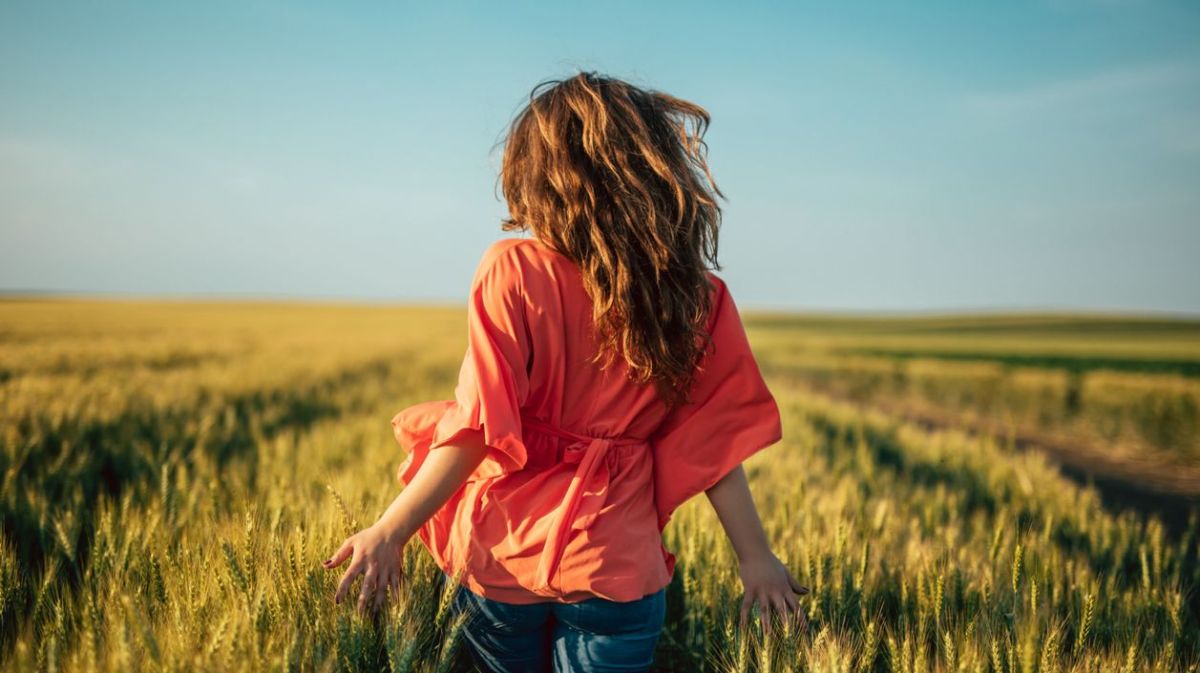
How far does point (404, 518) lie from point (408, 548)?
0.61 meters

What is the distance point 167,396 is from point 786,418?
19.3 ft

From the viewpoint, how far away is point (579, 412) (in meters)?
1.48

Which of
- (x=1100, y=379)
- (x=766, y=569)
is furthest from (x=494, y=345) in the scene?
(x=1100, y=379)

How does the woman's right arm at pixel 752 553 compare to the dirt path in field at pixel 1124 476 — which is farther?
the dirt path in field at pixel 1124 476

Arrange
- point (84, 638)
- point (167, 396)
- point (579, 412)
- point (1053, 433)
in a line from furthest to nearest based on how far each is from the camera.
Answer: point (1053, 433) < point (167, 396) < point (579, 412) < point (84, 638)

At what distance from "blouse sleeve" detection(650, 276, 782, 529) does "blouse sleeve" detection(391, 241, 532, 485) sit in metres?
0.35

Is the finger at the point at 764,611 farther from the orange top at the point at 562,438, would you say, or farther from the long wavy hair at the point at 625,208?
the long wavy hair at the point at 625,208

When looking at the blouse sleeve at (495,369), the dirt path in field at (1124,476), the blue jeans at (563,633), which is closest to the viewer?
the blouse sleeve at (495,369)

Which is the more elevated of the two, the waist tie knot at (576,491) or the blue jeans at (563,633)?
the waist tie knot at (576,491)


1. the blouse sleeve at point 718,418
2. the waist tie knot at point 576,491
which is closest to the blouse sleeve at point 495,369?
the waist tie knot at point 576,491

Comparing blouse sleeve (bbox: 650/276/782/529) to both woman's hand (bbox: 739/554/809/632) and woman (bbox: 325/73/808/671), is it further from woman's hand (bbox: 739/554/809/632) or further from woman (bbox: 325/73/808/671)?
woman's hand (bbox: 739/554/809/632)

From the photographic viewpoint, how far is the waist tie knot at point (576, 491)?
137 cm

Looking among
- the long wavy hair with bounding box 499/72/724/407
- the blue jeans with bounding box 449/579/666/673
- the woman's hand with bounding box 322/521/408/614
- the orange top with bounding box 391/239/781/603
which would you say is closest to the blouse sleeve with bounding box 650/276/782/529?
the orange top with bounding box 391/239/781/603

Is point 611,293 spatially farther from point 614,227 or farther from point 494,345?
point 494,345
